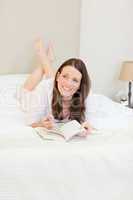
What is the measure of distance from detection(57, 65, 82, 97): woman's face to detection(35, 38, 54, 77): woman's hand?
1.34ft

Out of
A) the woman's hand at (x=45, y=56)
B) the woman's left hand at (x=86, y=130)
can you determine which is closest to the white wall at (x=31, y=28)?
the woman's hand at (x=45, y=56)

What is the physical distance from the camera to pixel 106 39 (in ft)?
9.99

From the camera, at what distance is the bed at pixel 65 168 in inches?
49.7

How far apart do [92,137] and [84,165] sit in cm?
24

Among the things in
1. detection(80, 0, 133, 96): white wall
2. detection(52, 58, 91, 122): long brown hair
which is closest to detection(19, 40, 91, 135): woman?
detection(52, 58, 91, 122): long brown hair

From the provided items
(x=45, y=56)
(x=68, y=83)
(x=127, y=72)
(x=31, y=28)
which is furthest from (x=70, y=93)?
(x=127, y=72)

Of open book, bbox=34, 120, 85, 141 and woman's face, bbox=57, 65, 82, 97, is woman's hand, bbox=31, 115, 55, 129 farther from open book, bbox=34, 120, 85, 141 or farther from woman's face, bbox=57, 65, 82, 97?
woman's face, bbox=57, 65, 82, 97

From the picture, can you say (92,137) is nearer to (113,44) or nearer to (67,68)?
(67,68)

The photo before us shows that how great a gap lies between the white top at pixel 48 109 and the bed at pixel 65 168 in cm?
28

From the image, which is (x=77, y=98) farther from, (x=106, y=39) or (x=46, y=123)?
(x=106, y=39)

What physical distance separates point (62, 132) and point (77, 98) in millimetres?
377

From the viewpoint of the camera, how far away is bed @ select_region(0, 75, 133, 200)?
4.14ft

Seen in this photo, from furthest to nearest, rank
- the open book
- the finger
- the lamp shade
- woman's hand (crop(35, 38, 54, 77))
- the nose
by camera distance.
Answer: the lamp shade → woman's hand (crop(35, 38, 54, 77)) → the nose → the finger → the open book

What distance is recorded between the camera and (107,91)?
10.4 feet
